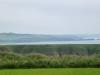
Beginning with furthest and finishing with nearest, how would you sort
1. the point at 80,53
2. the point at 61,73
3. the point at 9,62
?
the point at 80,53 < the point at 9,62 < the point at 61,73

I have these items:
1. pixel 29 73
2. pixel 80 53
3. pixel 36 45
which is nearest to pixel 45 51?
pixel 36 45

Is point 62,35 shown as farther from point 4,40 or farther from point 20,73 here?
point 20,73

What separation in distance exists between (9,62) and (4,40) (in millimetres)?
1495

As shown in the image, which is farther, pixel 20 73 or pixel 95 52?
pixel 95 52

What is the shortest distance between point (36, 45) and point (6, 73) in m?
2.45

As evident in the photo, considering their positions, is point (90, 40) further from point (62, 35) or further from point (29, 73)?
point (29, 73)

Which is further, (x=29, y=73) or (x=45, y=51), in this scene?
(x=45, y=51)

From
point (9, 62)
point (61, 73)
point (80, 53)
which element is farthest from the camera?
point (80, 53)

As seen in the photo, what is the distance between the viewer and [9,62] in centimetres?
934

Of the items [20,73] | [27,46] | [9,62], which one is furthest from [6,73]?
[27,46]

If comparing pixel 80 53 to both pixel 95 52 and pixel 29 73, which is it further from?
pixel 29 73

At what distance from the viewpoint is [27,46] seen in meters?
10.1

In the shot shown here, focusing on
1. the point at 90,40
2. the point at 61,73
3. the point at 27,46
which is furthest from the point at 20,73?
the point at 90,40

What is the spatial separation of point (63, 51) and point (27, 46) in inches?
54.4
